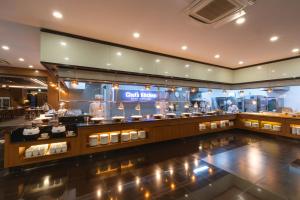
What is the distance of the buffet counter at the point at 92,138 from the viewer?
9.95ft

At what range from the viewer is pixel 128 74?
15.8 feet

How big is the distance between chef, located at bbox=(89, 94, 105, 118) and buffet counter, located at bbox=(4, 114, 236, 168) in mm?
886

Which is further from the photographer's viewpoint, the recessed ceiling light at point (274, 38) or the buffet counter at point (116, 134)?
the recessed ceiling light at point (274, 38)

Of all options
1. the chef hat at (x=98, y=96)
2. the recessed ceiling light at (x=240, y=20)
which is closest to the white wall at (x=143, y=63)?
the chef hat at (x=98, y=96)

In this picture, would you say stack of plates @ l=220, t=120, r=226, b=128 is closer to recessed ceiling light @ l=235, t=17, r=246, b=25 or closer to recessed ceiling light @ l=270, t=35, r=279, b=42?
recessed ceiling light @ l=270, t=35, r=279, b=42

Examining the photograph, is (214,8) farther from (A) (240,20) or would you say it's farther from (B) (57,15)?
(B) (57,15)

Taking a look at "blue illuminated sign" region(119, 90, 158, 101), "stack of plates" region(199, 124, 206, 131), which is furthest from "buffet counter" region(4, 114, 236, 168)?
"blue illuminated sign" region(119, 90, 158, 101)

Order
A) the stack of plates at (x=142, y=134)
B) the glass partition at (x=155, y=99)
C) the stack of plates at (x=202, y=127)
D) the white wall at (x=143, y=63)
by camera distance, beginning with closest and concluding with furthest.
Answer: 1. the white wall at (x=143, y=63)
2. the stack of plates at (x=142, y=134)
3. the glass partition at (x=155, y=99)
4. the stack of plates at (x=202, y=127)

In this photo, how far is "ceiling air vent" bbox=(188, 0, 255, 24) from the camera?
2205 mm

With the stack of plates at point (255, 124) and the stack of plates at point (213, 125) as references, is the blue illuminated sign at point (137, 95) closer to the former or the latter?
the stack of plates at point (213, 125)

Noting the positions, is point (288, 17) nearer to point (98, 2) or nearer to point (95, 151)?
point (98, 2)

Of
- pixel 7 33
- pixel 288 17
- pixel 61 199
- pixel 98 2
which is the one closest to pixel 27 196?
pixel 61 199

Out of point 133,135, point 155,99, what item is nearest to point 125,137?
point 133,135

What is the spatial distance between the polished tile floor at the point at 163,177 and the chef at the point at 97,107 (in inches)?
56.5
